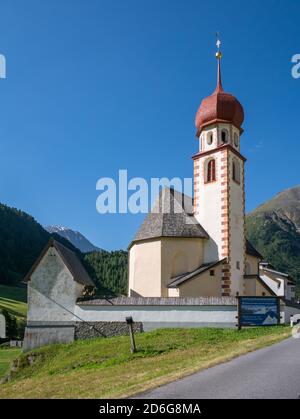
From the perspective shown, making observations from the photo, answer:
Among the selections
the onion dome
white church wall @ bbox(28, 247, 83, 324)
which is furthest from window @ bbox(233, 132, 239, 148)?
white church wall @ bbox(28, 247, 83, 324)


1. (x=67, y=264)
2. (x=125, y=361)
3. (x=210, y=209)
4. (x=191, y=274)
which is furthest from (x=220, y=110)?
(x=125, y=361)

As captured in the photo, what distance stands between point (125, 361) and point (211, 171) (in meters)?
20.1

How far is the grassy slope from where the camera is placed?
1423 cm

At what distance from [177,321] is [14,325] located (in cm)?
4996

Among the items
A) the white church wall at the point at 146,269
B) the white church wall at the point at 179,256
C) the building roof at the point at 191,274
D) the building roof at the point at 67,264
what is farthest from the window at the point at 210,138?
the building roof at the point at 67,264

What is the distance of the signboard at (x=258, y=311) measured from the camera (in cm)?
2709

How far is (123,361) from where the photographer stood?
2133 cm

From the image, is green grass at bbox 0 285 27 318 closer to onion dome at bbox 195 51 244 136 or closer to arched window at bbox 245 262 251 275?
arched window at bbox 245 262 251 275

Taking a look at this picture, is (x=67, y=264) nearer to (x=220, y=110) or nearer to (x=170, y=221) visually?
(x=170, y=221)

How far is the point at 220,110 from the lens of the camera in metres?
38.4

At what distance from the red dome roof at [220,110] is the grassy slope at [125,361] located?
713 inches

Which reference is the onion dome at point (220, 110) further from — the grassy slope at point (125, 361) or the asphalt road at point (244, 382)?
the asphalt road at point (244, 382)

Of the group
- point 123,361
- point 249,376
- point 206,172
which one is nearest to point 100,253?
point 206,172
